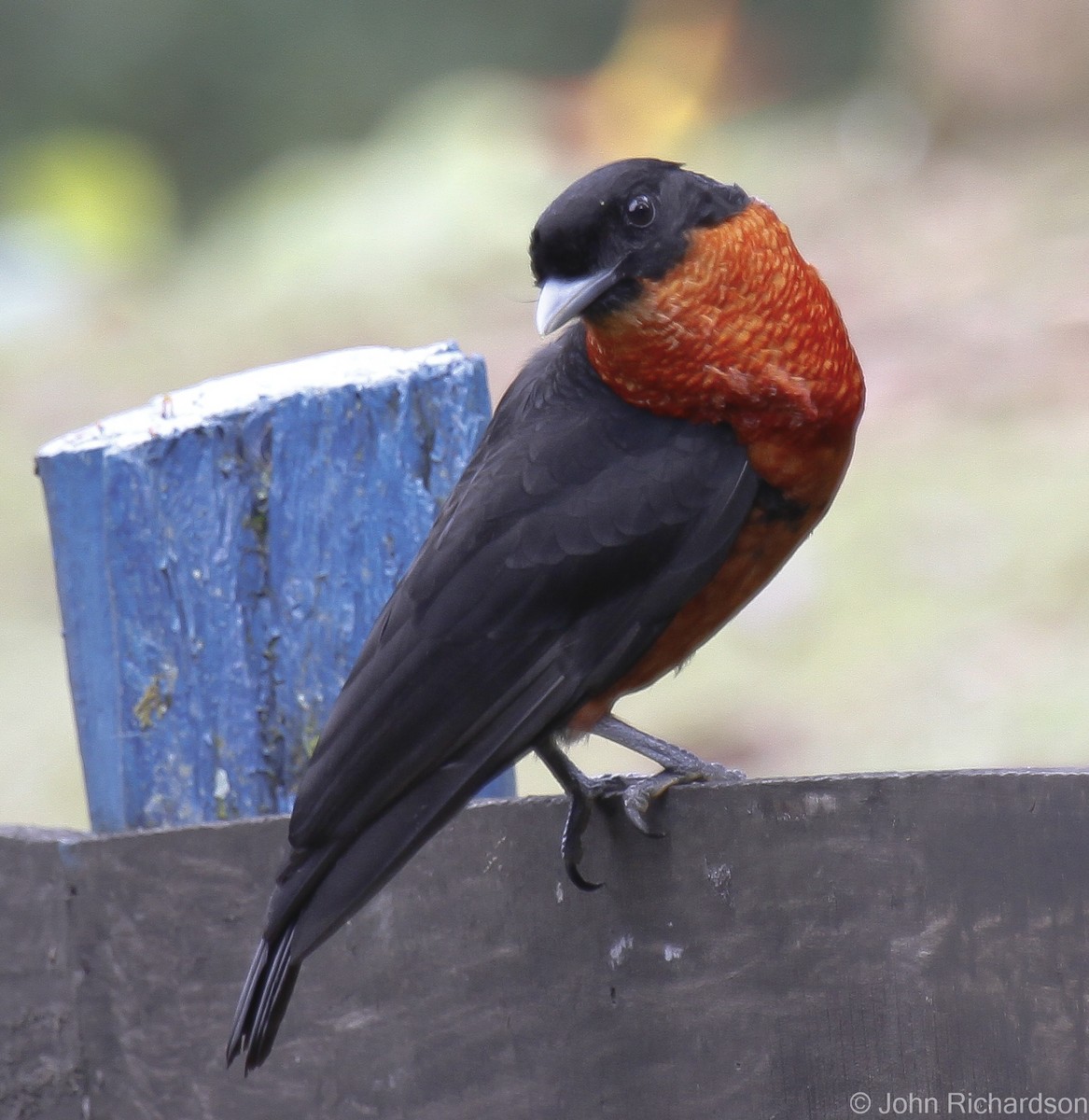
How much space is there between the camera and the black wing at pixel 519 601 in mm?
2061

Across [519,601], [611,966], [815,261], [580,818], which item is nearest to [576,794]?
[580,818]

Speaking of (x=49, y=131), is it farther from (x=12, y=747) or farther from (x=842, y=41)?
(x=12, y=747)

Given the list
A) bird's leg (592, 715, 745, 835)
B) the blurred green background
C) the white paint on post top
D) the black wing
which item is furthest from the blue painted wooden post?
the blurred green background

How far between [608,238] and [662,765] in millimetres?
703

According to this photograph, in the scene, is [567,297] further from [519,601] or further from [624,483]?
[519,601]

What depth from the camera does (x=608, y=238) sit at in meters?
2.27

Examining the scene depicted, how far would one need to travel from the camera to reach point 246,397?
2234mm

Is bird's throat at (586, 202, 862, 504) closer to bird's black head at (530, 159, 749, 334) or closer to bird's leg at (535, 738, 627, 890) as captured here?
bird's black head at (530, 159, 749, 334)

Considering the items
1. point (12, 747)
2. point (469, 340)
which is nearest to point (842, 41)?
point (469, 340)

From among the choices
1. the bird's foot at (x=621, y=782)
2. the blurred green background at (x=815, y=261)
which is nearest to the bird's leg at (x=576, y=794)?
the bird's foot at (x=621, y=782)

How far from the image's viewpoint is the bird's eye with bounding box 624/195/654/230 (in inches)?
89.9

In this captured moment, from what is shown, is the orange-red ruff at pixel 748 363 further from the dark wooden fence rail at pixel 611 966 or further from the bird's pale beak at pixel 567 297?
the dark wooden fence rail at pixel 611 966

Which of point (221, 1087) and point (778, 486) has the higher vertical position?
point (778, 486)

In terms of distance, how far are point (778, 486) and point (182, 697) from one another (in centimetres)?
79
